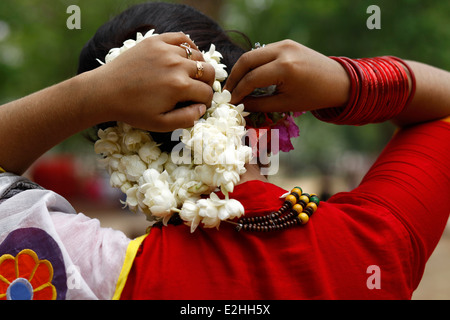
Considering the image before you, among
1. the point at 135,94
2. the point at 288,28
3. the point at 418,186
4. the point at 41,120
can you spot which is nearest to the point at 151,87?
the point at 135,94

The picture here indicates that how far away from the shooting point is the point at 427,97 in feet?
5.67

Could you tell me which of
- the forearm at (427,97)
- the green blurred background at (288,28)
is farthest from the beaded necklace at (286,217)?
the green blurred background at (288,28)

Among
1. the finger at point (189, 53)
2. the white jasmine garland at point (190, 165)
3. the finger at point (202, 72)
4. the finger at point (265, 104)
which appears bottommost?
the white jasmine garland at point (190, 165)

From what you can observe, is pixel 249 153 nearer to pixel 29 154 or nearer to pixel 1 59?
pixel 29 154

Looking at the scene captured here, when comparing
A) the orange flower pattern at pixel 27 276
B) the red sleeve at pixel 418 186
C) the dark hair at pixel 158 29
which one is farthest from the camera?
the dark hair at pixel 158 29

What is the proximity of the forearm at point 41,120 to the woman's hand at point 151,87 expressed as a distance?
0.06 metres

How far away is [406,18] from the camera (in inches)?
360

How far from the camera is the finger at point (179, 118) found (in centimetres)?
132

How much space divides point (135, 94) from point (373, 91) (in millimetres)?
846

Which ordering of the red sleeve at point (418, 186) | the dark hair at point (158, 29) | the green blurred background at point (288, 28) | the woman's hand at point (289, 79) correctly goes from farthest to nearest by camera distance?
the green blurred background at point (288, 28) < the dark hair at point (158, 29) < the red sleeve at point (418, 186) < the woman's hand at point (289, 79)

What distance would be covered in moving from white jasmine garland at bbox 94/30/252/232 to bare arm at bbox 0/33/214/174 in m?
0.07

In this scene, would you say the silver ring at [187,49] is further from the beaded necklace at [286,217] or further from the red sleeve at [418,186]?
the red sleeve at [418,186]

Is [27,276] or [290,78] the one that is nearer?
[27,276]

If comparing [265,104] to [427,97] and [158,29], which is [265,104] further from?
[427,97]
